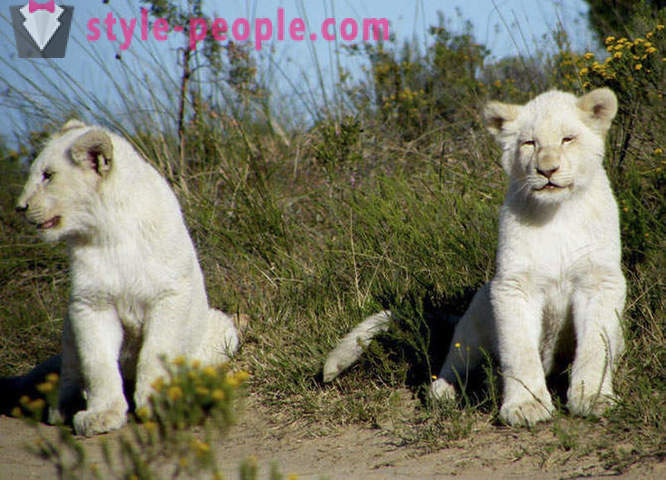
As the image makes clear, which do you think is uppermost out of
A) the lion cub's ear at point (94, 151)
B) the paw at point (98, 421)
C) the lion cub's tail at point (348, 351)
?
the lion cub's ear at point (94, 151)

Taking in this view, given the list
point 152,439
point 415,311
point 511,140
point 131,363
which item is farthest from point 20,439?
point 511,140

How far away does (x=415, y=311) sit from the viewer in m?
4.44

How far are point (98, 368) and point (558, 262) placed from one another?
8.16ft

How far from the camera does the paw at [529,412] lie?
3279 millimetres

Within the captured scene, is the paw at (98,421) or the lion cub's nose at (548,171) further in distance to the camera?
the paw at (98,421)

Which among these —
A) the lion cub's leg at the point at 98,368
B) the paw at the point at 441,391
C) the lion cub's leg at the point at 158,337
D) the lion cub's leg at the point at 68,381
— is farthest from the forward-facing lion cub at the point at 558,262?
the lion cub's leg at the point at 68,381

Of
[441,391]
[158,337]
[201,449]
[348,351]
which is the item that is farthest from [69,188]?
[201,449]

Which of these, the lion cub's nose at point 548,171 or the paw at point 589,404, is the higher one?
the lion cub's nose at point 548,171

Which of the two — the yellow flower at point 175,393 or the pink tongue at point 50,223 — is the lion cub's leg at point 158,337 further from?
the yellow flower at point 175,393

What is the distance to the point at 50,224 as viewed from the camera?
381cm

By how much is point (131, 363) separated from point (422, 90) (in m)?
4.94

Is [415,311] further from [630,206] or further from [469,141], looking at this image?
[469,141]

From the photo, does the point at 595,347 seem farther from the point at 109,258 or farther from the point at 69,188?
the point at 69,188

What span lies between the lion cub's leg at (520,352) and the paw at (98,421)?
2032mm
